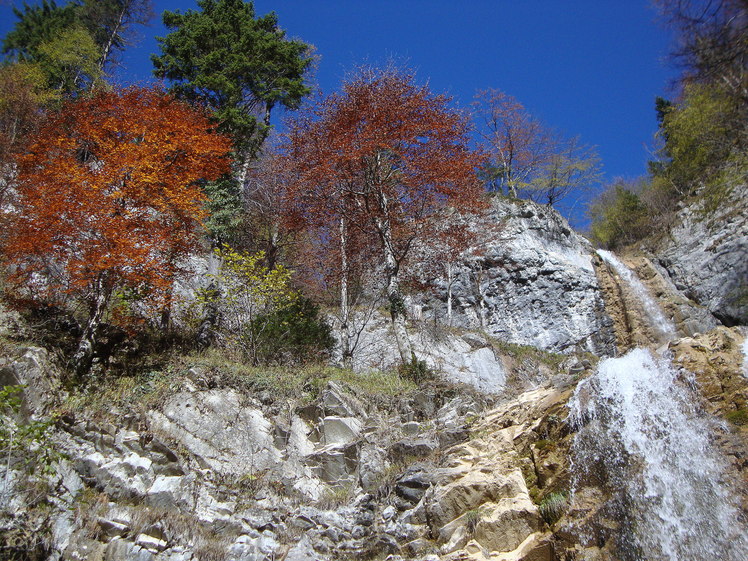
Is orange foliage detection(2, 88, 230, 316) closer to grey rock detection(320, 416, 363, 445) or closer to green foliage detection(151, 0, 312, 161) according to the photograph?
grey rock detection(320, 416, 363, 445)

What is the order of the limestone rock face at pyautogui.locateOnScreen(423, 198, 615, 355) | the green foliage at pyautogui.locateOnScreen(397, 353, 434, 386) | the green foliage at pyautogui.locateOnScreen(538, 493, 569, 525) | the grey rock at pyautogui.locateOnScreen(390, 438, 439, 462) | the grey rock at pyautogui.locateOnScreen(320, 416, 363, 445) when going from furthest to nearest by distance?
the limestone rock face at pyautogui.locateOnScreen(423, 198, 615, 355), the green foliage at pyautogui.locateOnScreen(397, 353, 434, 386), the grey rock at pyautogui.locateOnScreen(320, 416, 363, 445), the grey rock at pyautogui.locateOnScreen(390, 438, 439, 462), the green foliage at pyautogui.locateOnScreen(538, 493, 569, 525)

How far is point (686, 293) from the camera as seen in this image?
75.7 feet

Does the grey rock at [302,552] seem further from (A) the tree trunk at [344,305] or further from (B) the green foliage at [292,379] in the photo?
(A) the tree trunk at [344,305]

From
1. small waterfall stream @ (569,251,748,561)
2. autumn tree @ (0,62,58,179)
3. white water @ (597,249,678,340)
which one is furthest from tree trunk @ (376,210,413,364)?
white water @ (597,249,678,340)

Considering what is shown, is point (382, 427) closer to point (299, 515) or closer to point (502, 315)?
point (299, 515)

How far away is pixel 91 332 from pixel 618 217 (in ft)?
106

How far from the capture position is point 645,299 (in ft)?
Result: 76.5

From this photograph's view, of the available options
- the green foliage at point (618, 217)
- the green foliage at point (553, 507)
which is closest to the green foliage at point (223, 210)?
the green foliage at point (553, 507)

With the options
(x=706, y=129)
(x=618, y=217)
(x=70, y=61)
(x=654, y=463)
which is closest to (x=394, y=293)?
(x=654, y=463)

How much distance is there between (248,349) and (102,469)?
5199mm

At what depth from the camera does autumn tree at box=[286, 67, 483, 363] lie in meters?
13.9

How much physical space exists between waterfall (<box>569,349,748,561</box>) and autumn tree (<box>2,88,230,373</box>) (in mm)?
9148

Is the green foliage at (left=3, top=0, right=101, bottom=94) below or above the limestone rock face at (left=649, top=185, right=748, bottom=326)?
above

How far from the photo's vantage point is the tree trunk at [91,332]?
9.95 metres
